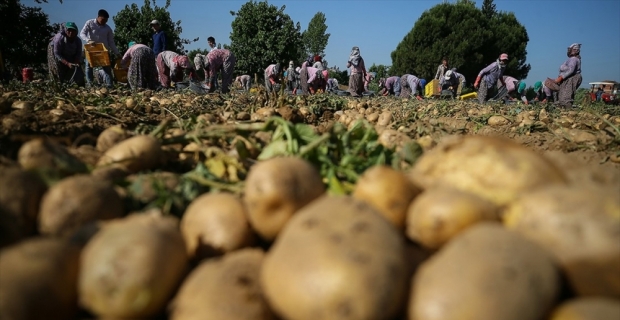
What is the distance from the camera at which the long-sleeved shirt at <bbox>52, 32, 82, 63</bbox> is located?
9.86 metres

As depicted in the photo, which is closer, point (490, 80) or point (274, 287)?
point (274, 287)

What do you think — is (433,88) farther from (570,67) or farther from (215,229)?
(215,229)

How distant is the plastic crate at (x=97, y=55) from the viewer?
10805 mm

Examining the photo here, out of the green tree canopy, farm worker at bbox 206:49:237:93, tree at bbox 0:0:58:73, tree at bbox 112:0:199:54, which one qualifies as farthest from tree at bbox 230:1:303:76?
farm worker at bbox 206:49:237:93

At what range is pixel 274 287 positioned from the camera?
1.16 metres

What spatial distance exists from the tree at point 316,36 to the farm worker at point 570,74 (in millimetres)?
59190

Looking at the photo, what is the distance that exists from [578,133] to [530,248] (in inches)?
195

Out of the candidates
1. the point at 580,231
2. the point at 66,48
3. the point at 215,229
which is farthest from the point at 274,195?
the point at 66,48

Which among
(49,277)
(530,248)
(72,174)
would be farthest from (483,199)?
(72,174)

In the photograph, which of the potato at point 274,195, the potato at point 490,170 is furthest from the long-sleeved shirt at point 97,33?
the potato at point 490,170

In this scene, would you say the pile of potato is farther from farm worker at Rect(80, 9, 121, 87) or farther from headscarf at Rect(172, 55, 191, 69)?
headscarf at Rect(172, 55, 191, 69)

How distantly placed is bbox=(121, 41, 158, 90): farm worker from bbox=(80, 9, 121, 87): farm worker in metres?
0.59

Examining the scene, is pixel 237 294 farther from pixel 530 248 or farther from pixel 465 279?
pixel 530 248

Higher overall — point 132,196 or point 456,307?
point 132,196
